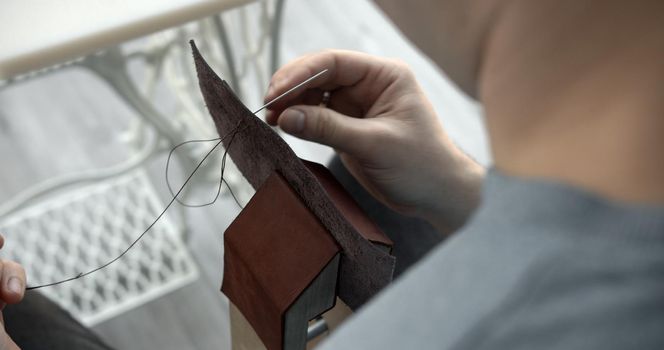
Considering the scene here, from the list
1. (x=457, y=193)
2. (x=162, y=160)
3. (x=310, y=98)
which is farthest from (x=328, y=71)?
(x=162, y=160)

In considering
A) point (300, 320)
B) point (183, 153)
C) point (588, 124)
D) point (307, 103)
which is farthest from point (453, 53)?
point (183, 153)

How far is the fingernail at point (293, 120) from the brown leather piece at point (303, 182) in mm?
69

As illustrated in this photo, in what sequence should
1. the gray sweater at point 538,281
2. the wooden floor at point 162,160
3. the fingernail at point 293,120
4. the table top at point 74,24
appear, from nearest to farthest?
1. the gray sweater at point 538,281
2. the fingernail at point 293,120
3. the table top at point 74,24
4. the wooden floor at point 162,160

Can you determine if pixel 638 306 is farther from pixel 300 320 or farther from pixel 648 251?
pixel 300 320

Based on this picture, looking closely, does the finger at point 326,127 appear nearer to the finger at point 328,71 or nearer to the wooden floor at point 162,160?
the finger at point 328,71

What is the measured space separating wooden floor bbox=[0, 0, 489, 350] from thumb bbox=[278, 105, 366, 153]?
2.83 feet

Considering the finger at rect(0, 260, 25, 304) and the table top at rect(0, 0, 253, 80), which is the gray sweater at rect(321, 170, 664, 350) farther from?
the table top at rect(0, 0, 253, 80)

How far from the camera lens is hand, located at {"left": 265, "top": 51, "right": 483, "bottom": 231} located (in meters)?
0.64

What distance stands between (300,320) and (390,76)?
0.28 m

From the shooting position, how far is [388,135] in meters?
0.66

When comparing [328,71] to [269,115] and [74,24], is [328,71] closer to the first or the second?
[269,115]

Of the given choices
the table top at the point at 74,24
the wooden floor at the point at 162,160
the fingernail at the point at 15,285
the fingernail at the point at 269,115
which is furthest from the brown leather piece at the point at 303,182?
the wooden floor at the point at 162,160

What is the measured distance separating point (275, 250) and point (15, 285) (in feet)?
1.06

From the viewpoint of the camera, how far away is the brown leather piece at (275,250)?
19.5 inches
